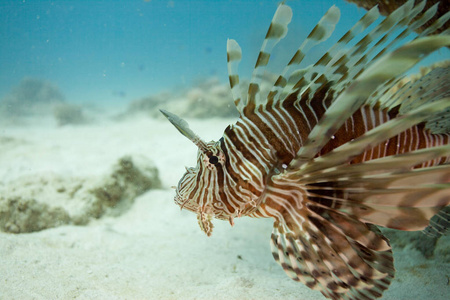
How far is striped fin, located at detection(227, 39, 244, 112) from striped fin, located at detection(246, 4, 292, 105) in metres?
0.11

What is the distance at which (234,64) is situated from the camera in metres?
2.09

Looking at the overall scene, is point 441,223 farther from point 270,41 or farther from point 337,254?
point 270,41

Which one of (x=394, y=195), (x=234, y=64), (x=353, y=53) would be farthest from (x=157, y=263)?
(x=353, y=53)

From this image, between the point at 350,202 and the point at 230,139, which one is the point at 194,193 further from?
the point at 350,202

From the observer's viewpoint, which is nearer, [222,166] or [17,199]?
[222,166]

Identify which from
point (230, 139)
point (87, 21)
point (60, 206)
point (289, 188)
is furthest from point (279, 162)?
point (87, 21)

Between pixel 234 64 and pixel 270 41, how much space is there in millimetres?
299

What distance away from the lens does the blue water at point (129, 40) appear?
20578 millimetres

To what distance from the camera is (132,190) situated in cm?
472

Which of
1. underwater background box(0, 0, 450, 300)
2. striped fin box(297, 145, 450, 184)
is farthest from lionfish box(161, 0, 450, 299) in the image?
underwater background box(0, 0, 450, 300)

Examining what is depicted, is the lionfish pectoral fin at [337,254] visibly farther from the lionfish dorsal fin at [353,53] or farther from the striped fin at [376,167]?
the lionfish dorsal fin at [353,53]

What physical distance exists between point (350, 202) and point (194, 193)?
2.93ft

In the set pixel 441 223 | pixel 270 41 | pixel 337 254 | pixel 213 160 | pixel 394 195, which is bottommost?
pixel 441 223

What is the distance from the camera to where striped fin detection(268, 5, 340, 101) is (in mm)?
1863
